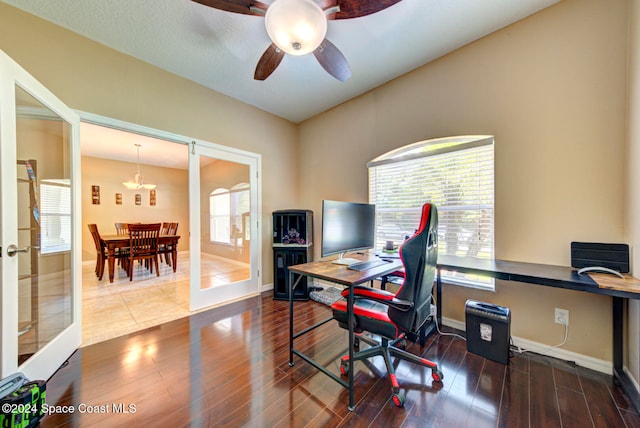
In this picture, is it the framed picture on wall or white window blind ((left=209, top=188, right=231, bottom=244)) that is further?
the framed picture on wall

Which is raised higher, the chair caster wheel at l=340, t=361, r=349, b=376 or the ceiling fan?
the ceiling fan

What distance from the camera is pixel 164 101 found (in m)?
2.68

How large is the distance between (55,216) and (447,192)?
374 cm

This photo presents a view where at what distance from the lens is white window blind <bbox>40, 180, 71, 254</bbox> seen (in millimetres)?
1863

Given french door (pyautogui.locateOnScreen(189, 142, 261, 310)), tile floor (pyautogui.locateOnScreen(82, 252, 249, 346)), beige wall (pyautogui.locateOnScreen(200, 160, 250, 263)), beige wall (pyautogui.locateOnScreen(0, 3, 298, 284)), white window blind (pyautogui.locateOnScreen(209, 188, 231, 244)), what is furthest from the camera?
white window blind (pyautogui.locateOnScreen(209, 188, 231, 244))

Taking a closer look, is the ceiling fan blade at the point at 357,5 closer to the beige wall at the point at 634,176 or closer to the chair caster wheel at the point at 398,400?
the beige wall at the point at 634,176

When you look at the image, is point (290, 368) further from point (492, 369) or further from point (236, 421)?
point (492, 369)

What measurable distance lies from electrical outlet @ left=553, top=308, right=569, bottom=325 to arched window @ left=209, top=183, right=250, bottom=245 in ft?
11.6

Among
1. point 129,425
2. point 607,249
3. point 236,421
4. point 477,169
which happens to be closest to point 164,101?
point 129,425

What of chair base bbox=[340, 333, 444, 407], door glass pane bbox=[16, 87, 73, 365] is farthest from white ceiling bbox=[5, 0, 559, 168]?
chair base bbox=[340, 333, 444, 407]

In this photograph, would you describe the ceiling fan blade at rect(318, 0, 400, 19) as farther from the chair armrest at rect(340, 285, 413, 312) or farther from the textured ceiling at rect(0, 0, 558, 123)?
the chair armrest at rect(340, 285, 413, 312)

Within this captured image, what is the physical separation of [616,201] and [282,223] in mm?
3316

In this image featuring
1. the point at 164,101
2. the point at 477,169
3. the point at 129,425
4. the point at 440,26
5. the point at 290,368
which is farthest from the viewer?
the point at 164,101

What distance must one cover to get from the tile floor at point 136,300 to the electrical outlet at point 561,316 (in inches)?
137
